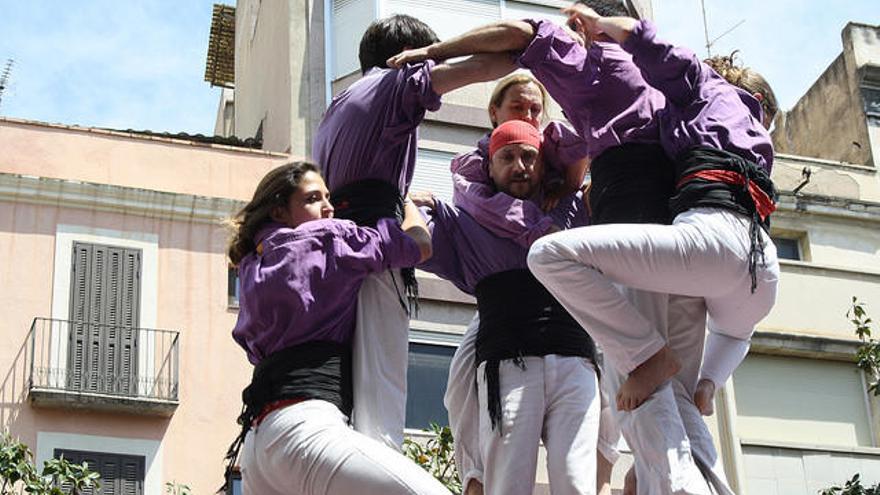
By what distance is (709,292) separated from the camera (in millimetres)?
6820

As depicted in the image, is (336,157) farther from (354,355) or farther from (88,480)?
(88,480)

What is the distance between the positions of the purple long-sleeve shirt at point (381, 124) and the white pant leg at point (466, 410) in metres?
0.95

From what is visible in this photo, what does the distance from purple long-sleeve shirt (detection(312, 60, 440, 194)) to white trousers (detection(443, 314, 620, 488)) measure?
97 cm

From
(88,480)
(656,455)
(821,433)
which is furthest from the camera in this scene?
(821,433)

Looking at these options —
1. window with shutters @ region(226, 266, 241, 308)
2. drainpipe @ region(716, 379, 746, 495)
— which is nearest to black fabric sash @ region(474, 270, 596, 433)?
drainpipe @ region(716, 379, 746, 495)

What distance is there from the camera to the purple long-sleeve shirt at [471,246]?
7.85 metres

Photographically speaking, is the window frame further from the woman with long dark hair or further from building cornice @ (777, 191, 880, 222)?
the woman with long dark hair

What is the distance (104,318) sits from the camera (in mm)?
23406

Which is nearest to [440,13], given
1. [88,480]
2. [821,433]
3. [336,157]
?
[821,433]

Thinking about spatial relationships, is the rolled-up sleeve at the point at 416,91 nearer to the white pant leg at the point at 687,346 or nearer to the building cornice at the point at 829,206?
the white pant leg at the point at 687,346

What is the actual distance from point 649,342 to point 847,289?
18.1 metres

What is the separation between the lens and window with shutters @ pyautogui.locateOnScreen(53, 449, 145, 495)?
877 inches

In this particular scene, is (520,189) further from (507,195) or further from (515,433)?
(515,433)

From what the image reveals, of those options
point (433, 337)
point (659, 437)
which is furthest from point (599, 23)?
point (433, 337)
